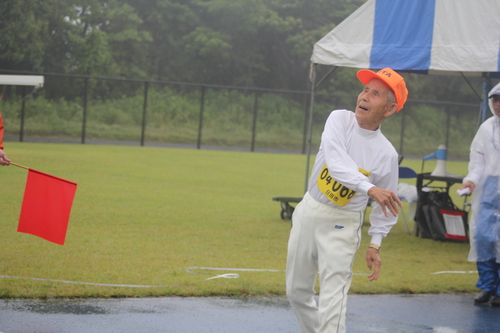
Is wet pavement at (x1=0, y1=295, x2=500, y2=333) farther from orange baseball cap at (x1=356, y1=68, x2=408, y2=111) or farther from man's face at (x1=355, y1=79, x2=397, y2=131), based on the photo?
orange baseball cap at (x1=356, y1=68, x2=408, y2=111)

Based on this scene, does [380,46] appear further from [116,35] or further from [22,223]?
[116,35]

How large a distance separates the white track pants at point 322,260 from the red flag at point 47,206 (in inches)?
86.9

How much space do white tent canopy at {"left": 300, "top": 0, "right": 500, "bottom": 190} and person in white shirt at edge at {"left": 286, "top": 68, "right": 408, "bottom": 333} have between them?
493cm

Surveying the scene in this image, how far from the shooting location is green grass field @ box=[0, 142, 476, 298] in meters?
6.08

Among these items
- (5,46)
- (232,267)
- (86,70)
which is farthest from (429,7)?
(86,70)

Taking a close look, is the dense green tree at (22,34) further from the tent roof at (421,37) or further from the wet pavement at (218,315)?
the wet pavement at (218,315)

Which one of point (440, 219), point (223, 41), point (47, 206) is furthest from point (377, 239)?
point (223, 41)

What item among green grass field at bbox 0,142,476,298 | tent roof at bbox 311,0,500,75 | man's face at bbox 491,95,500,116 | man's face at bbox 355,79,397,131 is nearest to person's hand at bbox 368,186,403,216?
man's face at bbox 355,79,397,131

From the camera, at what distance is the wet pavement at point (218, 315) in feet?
15.8

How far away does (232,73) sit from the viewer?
4281cm

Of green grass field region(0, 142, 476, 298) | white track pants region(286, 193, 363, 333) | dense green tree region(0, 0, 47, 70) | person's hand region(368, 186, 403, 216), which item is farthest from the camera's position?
dense green tree region(0, 0, 47, 70)

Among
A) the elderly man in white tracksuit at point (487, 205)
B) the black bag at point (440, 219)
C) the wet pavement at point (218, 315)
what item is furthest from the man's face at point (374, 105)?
the black bag at point (440, 219)

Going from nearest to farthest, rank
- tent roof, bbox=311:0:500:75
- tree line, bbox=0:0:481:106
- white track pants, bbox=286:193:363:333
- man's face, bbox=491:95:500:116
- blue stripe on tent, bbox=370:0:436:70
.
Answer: white track pants, bbox=286:193:363:333
man's face, bbox=491:95:500:116
tent roof, bbox=311:0:500:75
blue stripe on tent, bbox=370:0:436:70
tree line, bbox=0:0:481:106

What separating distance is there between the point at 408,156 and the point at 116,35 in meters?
19.0
